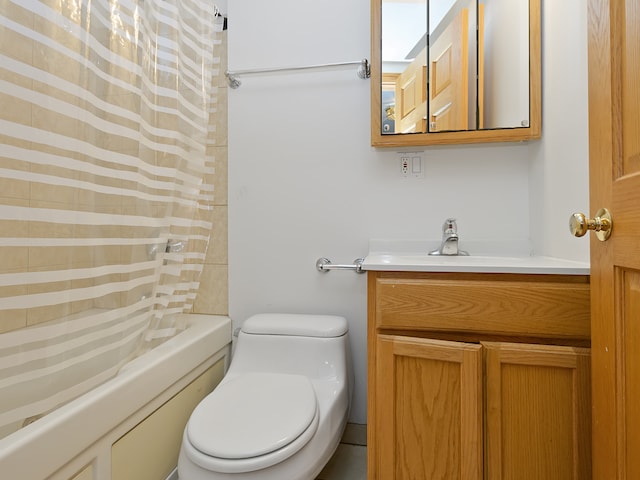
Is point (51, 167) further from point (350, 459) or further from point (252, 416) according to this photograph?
point (350, 459)

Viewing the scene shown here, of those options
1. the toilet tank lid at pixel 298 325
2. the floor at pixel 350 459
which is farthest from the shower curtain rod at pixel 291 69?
the floor at pixel 350 459

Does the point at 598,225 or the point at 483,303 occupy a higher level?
the point at 598,225

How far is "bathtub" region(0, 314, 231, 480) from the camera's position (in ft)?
2.36

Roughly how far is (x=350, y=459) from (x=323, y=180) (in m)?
1.14

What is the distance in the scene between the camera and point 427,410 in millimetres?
948

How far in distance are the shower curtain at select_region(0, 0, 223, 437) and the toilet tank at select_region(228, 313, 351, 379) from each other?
1.00 feet

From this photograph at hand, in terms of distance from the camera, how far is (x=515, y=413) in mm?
905

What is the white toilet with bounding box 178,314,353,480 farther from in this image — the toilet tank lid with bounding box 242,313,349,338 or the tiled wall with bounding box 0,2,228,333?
the tiled wall with bounding box 0,2,228,333

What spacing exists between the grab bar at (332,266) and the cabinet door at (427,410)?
19.2 inches

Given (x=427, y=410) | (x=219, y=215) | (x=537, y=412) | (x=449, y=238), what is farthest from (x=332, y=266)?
(x=537, y=412)

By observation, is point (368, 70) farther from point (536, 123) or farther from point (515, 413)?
point (515, 413)

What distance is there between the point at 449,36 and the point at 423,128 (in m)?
0.36

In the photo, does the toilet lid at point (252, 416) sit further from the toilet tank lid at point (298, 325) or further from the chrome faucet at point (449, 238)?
the chrome faucet at point (449, 238)

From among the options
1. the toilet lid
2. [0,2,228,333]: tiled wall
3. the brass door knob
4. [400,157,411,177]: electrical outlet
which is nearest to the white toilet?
the toilet lid
